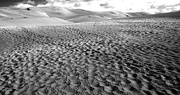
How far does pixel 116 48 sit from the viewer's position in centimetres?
1133

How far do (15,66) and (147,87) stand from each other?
7.64m

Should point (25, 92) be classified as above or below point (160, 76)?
below

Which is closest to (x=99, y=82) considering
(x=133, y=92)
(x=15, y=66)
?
(x=133, y=92)

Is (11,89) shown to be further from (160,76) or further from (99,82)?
(160,76)

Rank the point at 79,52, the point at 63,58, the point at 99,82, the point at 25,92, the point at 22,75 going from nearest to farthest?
the point at 25,92, the point at 99,82, the point at 22,75, the point at 63,58, the point at 79,52

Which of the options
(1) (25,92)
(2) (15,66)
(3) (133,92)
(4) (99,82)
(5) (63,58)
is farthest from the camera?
(5) (63,58)

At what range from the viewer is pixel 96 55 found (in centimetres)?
1009

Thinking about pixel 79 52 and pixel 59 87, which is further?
pixel 79 52

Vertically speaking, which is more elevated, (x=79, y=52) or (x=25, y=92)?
(x=79, y=52)

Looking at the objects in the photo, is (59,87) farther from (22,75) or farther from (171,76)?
(171,76)

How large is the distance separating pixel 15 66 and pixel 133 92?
23.6 feet

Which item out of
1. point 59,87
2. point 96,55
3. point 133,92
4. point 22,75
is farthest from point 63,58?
point 133,92

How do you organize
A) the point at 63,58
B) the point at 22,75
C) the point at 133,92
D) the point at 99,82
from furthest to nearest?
the point at 63,58 → the point at 22,75 → the point at 99,82 → the point at 133,92

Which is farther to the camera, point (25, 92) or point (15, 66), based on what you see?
point (15, 66)
